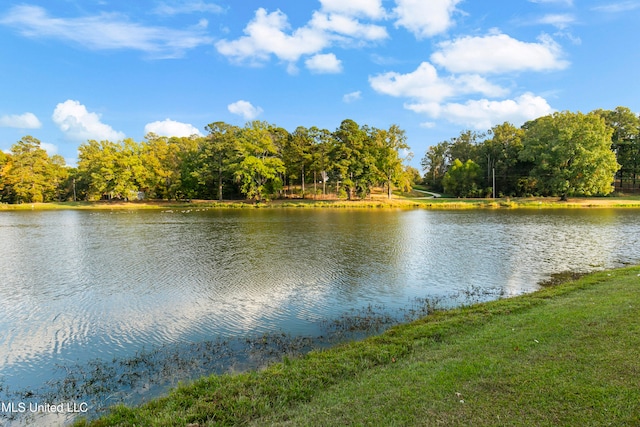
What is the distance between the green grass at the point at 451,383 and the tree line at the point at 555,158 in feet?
207

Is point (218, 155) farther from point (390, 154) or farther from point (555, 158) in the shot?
point (555, 158)

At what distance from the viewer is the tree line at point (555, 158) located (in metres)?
58.7

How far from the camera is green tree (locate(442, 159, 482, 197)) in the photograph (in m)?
77.3

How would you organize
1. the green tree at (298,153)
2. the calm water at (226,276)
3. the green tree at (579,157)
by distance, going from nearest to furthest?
1. the calm water at (226,276)
2. the green tree at (579,157)
3. the green tree at (298,153)

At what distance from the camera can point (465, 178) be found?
77750mm

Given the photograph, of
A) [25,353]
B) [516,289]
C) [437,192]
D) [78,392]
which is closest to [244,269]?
[25,353]

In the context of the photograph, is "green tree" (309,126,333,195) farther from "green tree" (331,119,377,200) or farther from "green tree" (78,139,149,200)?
"green tree" (78,139,149,200)

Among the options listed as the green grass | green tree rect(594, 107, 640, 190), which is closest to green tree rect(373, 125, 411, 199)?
green tree rect(594, 107, 640, 190)

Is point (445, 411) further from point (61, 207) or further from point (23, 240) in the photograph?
point (61, 207)

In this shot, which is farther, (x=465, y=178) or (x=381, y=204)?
(x=465, y=178)

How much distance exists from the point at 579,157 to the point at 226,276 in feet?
212

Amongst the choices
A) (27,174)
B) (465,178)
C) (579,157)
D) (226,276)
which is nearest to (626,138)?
(579,157)

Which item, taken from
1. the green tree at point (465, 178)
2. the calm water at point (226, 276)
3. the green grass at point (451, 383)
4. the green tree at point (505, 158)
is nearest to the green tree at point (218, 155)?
the calm water at point (226, 276)

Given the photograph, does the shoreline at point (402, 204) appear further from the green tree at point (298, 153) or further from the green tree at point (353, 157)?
the green tree at point (298, 153)
